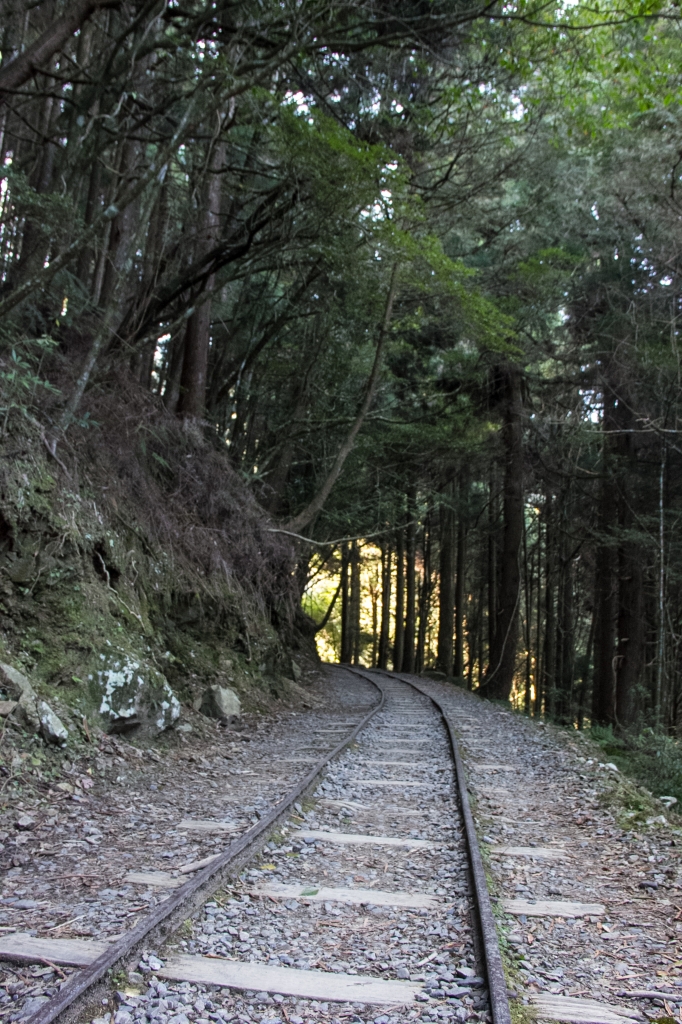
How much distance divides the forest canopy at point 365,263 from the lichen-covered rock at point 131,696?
2.54 meters

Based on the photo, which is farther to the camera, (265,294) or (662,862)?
(265,294)

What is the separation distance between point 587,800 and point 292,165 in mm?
8999

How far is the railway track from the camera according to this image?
2799 mm

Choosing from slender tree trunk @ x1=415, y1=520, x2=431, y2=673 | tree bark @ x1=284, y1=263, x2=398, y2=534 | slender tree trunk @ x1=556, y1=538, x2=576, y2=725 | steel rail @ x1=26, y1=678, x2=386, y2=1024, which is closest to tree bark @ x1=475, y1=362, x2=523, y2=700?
tree bark @ x1=284, y1=263, x2=398, y2=534

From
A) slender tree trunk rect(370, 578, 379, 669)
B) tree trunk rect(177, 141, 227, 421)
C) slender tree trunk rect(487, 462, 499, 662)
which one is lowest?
slender tree trunk rect(370, 578, 379, 669)

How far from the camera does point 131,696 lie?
7.19 m

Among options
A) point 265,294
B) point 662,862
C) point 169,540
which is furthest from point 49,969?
point 265,294

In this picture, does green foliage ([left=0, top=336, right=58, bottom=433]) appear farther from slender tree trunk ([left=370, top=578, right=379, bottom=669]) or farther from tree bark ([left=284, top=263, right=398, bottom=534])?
slender tree trunk ([left=370, top=578, right=379, bottom=669])

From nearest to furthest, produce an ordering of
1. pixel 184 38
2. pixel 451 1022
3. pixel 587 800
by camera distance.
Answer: pixel 451 1022, pixel 587 800, pixel 184 38

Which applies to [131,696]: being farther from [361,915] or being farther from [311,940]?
[311,940]

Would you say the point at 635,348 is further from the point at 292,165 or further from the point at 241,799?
the point at 241,799

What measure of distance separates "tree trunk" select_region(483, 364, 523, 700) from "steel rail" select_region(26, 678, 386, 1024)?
12178 mm

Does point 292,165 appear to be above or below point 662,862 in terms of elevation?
above

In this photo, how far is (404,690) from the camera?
16.1 m
